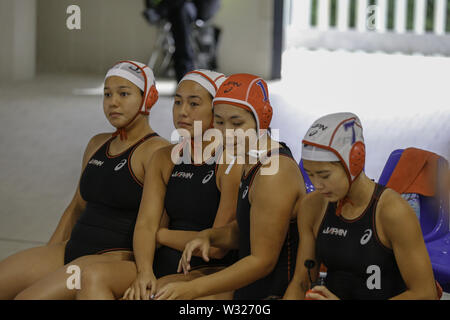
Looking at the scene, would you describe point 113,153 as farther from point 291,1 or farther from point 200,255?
point 291,1

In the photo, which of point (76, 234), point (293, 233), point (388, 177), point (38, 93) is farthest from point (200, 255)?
point (38, 93)

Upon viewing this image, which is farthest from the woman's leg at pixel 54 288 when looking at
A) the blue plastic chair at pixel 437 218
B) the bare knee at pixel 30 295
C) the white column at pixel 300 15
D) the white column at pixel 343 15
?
the white column at pixel 343 15

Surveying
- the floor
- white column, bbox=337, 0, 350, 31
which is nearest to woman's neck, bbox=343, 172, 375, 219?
the floor

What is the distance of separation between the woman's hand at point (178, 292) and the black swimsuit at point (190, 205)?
0.25 metres

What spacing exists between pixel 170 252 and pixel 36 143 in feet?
17.0

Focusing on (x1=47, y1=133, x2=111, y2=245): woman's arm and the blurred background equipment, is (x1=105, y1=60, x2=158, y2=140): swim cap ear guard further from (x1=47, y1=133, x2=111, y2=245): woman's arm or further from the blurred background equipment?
the blurred background equipment

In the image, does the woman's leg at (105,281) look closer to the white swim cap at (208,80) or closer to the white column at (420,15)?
the white swim cap at (208,80)

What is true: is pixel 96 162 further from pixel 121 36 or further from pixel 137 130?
pixel 121 36

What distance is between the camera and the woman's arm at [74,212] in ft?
9.41

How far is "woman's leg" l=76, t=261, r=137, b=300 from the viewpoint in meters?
2.18

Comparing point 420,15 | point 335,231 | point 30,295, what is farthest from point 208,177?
point 420,15

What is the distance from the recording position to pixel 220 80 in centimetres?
243

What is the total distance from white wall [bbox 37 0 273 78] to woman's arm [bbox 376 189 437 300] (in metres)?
11.2

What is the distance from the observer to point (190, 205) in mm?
2383
